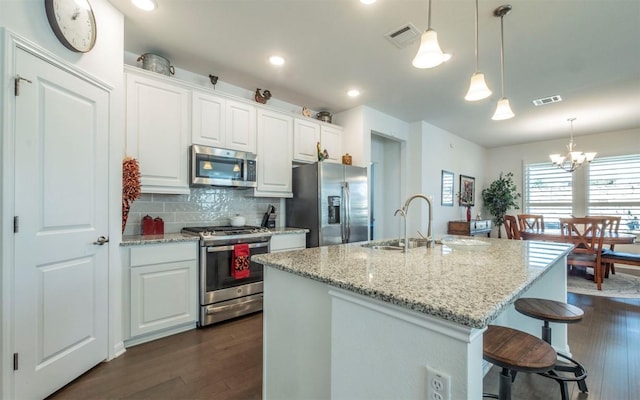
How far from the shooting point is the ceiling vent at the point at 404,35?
2375 millimetres

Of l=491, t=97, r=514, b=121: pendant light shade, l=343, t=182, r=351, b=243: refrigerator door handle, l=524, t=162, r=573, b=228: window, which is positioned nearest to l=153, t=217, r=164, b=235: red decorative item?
l=343, t=182, r=351, b=243: refrigerator door handle

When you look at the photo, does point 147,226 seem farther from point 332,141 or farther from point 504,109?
point 504,109

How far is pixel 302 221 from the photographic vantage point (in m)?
3.70

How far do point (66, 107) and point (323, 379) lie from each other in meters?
2.24

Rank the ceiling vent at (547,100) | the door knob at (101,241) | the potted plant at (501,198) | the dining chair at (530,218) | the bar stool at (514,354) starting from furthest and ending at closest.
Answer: the potted plant at (501,198), the dining chair at (530,218), the ceiling vent at (547,100), the door knob at (101,241), the bar stool at (514,354)

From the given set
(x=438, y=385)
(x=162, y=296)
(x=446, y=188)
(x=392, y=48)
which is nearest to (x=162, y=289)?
(x=162, y=296)

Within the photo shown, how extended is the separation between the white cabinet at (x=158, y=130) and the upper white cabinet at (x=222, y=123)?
11cm

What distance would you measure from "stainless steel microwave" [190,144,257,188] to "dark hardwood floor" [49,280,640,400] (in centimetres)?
146

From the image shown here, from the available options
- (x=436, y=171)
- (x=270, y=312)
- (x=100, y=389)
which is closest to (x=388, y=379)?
(x=270, y=312)

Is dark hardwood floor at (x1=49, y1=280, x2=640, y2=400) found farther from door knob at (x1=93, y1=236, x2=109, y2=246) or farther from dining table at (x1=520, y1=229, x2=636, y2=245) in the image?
dining table at (x1=520, y1=229, x2=636, y2=245)

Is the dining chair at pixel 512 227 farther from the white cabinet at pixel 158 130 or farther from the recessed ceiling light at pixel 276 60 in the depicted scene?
the white cabinet at pixel 158 130

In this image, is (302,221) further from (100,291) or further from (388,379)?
(388,379)

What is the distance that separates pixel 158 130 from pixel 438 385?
288 centimetres

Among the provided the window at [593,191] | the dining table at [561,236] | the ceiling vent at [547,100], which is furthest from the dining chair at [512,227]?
the window at [593,191]
